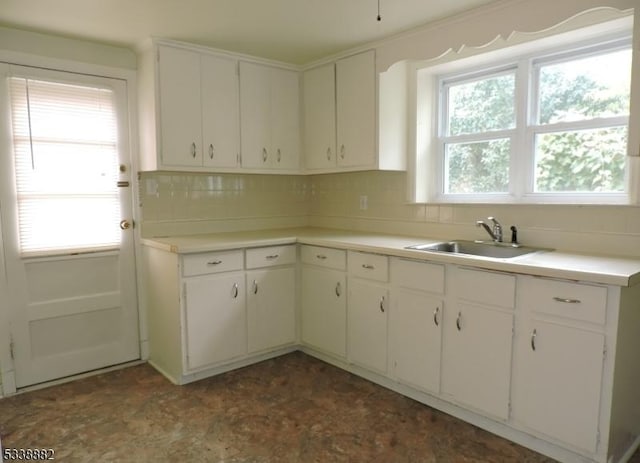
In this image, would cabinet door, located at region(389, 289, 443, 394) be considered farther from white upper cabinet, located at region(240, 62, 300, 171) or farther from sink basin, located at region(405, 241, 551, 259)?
white upper cabinet, located at region(240, 62, 300, 171)

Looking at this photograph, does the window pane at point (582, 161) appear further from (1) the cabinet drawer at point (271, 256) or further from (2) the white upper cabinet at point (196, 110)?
(2) the white upper cabinet at point (196, 110)

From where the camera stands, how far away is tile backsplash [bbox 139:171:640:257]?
8.00 ft

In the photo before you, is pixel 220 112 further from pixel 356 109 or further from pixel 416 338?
pixel 416 338

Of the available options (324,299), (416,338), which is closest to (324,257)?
(324,299)

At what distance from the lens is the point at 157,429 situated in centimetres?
240

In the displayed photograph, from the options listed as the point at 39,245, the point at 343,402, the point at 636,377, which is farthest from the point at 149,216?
the point at 636,377

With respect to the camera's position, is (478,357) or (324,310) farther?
(324,310)

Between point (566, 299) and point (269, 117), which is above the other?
point (269, 117)

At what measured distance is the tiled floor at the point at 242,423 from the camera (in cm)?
217

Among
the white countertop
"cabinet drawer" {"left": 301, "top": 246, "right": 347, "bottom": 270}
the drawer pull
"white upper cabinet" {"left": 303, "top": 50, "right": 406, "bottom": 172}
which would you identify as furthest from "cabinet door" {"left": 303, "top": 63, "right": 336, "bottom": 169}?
the drawer pull

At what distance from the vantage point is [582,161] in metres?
2.59

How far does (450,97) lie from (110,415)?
3017 millimetres

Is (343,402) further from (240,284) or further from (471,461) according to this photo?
(240,284)

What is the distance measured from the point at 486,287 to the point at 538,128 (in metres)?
1.15
